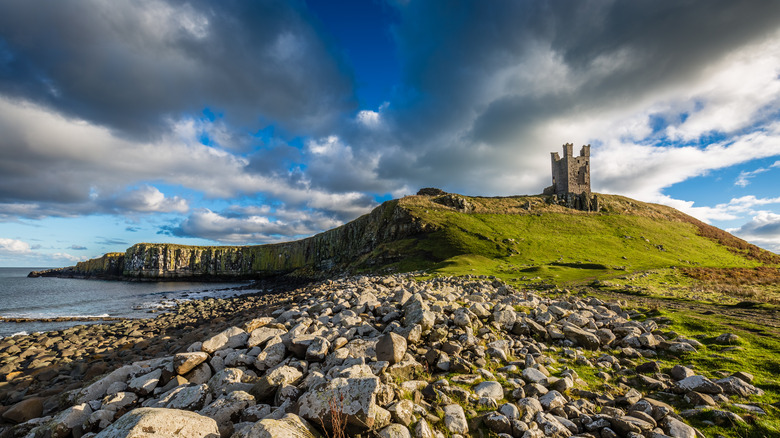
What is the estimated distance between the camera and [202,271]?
132 metres

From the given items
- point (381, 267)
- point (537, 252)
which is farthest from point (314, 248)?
point (537, 252)

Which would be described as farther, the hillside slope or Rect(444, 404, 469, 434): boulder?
the hillside slope

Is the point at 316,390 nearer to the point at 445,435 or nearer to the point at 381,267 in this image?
the point at 445,435

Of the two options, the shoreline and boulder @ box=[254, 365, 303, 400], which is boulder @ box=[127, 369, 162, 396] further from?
boulder @ box=[254, 365, 303, 400]

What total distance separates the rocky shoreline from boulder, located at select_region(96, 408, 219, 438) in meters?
0.02

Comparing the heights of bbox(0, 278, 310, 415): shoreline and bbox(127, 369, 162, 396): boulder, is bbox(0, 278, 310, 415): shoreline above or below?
below

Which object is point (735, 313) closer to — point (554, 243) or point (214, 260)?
point (554, 243)

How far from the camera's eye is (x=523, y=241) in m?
56.0

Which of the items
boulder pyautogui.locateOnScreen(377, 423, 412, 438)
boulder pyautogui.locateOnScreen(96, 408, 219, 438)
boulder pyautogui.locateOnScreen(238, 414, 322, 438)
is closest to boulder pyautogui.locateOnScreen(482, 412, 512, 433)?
boulder pyautogui.locateOnScreen(377, 423, 412, 438)

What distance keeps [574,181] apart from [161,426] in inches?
4062

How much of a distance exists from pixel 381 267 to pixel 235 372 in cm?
4640

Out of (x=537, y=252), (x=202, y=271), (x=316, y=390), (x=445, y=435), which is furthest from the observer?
(x=202, y=271)

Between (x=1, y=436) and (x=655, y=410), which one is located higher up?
(x=655, y=410)

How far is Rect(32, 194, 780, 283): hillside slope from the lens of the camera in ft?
145
